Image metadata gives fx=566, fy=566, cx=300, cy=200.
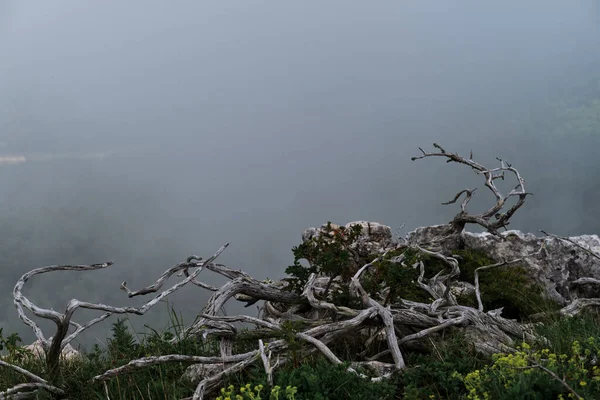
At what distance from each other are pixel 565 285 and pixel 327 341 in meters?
6.54

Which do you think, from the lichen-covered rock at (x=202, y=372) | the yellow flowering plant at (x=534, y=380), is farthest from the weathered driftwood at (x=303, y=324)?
the yellow flowering plant at (x=534, y=380)

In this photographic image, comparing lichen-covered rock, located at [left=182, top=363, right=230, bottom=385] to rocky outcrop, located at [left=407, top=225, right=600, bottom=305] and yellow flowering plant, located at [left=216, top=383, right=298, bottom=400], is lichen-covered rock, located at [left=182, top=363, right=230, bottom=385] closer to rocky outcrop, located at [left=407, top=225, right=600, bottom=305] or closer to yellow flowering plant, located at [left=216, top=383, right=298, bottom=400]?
yellow flowering plant, located at [left=216, top=383, right=298, bottom=400]

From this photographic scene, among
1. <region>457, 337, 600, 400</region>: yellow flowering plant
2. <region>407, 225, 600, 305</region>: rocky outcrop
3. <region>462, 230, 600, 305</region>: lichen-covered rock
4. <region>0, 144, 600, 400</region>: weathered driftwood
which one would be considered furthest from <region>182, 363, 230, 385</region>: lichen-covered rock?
<region>462, 230, 600, 305</region>: lichen-covered rock

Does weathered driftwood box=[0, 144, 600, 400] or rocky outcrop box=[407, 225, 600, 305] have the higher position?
weathered driftwood box=[0, 144, 600, 400]

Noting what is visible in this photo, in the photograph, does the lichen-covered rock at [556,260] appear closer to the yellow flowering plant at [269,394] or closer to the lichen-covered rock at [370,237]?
the lichen-covered rock at [370,237]

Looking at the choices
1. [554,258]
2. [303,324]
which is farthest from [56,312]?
[554,258]

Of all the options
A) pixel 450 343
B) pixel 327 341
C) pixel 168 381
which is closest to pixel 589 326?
pixel 450 343

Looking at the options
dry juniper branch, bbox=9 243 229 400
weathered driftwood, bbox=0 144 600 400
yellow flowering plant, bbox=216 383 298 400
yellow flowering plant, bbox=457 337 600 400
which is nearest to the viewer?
yellow flowering plant, bbox=457 337 600 400

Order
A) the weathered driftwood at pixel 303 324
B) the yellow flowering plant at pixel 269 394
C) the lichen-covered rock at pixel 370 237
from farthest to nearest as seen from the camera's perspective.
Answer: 1. the lichen-covered rock at pixel 370 237
2. the weathered driftwood at pixel 303 324
3. the yellow flowering plant at pixel 269 394

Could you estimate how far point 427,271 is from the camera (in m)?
10.2

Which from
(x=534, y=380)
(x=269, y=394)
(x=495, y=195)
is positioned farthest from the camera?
(x=495, y=195)

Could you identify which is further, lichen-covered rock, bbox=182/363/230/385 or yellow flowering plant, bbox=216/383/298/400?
lichen-covered rock, bbox=182/363/230/385

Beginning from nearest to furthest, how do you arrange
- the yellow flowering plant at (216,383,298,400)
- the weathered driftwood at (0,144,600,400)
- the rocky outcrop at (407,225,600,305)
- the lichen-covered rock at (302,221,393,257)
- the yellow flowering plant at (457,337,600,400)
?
1. the yellow flowering plant at (457,337,600,400)
2. the yellow flowering plant at (216,383,298,400)
3. the weathered driftwood at (0,144,600,400)
4. the rocky outcrop at (407,225,600,305)
5. the lichen-covered rock at (302,221,393,257)

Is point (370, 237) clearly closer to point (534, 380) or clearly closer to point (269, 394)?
point (269, 394)
